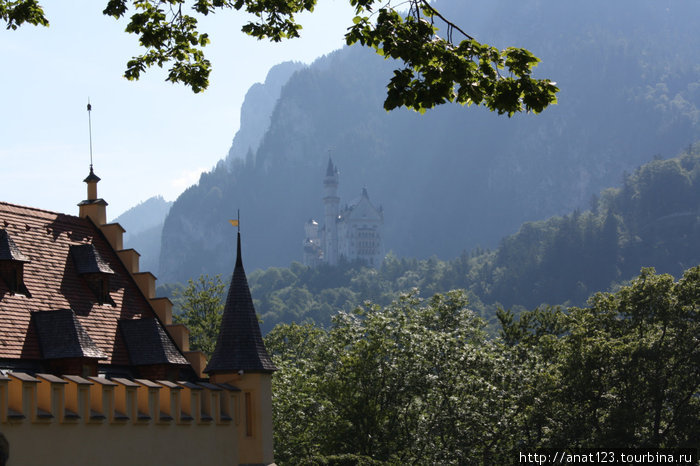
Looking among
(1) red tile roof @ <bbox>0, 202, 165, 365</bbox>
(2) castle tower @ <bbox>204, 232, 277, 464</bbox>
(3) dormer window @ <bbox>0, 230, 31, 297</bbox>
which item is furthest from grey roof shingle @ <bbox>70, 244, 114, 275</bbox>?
(2) castle tower @ <bbox>204, 232, 277, 464</bbox>

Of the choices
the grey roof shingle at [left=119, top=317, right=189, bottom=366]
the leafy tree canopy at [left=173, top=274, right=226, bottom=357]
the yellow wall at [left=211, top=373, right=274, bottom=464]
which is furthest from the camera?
the leafy tree canopy at [left=173, top=274, right=226, bottom=357]

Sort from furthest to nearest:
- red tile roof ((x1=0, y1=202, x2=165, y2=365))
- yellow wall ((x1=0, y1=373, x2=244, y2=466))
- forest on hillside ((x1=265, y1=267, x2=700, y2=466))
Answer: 1. forest on hillside ((x1=265, y1=267, x2=700, y2=466))
2. red tile roof ((x1=0, y1=202, x2=165, y2=365))
3. yellow wall ((x1=0, y1=373, x2=244, y2=466))

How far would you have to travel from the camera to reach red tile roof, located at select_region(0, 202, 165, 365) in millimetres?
28342

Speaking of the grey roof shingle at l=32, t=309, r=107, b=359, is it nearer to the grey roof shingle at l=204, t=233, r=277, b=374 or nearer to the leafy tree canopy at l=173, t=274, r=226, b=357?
the grey roof shingle at l=204, t=233, r=277, b=374

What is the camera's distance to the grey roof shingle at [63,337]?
92.3 ft

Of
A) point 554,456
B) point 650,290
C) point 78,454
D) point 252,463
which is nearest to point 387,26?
point 78,454

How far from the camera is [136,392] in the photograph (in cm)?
2744

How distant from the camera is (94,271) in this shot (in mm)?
31922

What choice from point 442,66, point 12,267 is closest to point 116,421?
point 12,267

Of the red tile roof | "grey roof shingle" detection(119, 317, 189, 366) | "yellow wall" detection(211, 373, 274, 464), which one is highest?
the red tile roof

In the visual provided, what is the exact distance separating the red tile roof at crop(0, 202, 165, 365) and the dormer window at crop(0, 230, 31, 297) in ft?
0.66

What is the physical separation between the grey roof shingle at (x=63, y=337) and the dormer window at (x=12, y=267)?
0.87m

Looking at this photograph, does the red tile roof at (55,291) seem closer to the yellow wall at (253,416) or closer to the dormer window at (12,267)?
the dormer window at (12,267)

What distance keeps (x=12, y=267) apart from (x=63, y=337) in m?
2.48
